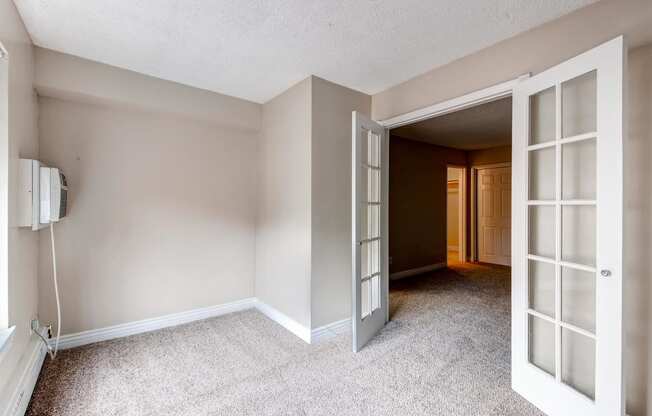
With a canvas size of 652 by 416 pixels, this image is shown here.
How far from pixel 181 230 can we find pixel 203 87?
142 cm

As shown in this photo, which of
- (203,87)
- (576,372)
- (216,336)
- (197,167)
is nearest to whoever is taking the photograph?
(576,372)

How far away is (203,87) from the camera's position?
9.48 feet

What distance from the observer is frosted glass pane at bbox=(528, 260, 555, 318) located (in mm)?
1767

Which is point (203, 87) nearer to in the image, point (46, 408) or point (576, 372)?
point (46, 408)

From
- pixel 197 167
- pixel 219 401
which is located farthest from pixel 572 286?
pixel 197 167

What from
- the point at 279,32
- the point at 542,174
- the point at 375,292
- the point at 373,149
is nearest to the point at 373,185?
the point at 373,149

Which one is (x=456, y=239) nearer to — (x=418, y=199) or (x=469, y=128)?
(x=418, y=199)

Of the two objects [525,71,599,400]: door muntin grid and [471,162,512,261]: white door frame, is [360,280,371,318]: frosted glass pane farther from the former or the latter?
[471,162,512,261]: white door frame

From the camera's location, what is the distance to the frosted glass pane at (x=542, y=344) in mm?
1779

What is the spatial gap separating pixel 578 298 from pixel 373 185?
163 centimetres

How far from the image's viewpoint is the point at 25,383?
1.78 metres

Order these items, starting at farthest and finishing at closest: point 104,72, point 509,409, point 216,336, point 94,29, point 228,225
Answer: point 228,225 → point 216,336 → point 104,72 → point 94,29 → point 509,409

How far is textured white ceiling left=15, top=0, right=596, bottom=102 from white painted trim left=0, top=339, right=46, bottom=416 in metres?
2.12

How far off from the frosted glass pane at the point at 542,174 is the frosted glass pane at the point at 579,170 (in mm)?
92
